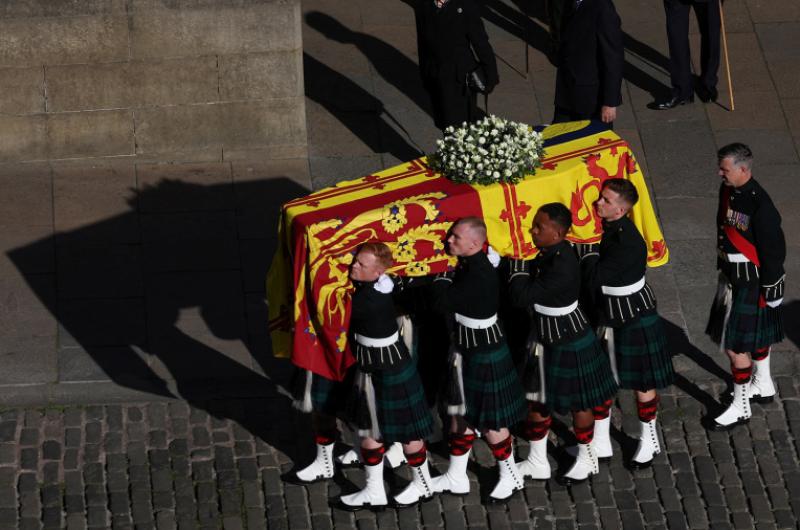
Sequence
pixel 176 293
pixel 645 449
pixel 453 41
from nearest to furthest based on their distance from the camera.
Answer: pixel 645 449 < pixel 176 293 < pixel 453 41

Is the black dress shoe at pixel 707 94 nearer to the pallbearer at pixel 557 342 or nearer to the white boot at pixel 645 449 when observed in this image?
the white boot at pixel 645 449

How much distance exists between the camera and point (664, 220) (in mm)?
11219

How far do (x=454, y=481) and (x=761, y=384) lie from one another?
7.25ft

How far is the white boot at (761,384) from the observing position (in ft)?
30.9

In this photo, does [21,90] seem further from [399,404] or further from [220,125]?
[399,404]

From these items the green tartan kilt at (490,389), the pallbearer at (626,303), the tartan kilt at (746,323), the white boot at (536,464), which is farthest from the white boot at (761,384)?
the green tartan kilt at (490,389)

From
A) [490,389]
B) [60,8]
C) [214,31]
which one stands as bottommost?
[490,389]

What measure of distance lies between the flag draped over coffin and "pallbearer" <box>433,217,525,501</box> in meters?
0.33

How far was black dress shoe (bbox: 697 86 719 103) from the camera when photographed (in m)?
12.6

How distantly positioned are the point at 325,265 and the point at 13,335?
2963 mm

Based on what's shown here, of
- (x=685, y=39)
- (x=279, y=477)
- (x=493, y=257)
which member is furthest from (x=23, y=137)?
(x=685, y=39)

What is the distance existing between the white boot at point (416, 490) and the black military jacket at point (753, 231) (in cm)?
227

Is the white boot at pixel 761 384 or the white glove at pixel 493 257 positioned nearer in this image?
the white glove at pixel 493 257

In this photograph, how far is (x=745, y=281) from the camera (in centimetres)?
893
